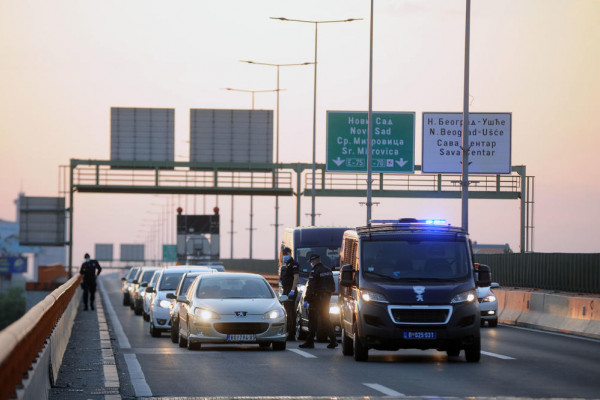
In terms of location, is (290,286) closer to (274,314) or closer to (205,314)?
(274,314)

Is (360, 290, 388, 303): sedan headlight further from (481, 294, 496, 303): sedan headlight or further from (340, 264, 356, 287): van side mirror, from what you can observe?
(481, 294, 496, 303): sedan headlight

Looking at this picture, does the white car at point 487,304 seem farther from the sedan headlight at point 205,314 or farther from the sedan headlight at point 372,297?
the sedan headlight at point 372,297

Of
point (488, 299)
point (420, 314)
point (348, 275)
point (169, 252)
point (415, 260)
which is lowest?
point (169, 252)

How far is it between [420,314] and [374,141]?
1366 inches

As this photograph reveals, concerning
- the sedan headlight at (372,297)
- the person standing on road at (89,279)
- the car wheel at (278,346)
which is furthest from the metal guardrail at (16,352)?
the person standing on road at (89,279)

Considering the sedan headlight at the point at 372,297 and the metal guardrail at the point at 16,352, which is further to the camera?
the sedan headlight at the point at 372,297

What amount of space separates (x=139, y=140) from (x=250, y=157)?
214 inches

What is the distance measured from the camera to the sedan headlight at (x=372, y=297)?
19.8 meters

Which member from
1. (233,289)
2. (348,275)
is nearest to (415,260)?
(348,275)

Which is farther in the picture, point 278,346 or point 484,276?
point 278,346

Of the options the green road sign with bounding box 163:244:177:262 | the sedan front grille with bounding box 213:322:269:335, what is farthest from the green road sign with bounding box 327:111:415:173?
the green road sign with bounding box 163:244:177:262

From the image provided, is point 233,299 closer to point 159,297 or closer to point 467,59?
point 159,297

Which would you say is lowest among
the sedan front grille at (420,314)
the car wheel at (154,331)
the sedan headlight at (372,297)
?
the car wheel at (154,331)

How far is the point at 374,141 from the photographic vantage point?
54188 mm
